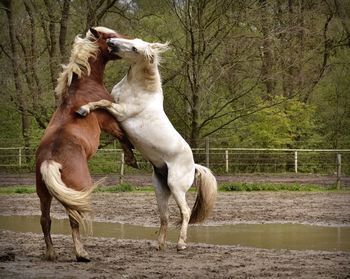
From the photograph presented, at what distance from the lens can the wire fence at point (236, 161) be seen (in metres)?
23.3

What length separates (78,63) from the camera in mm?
7031

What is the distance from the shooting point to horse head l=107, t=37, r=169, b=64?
7176 mm

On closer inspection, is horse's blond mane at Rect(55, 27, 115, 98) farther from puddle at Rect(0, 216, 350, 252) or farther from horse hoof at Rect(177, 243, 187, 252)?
puddle at Rect(0, 216, 350, 252)

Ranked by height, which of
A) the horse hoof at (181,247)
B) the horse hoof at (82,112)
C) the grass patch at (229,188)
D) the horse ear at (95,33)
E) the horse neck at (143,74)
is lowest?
the horse hoof at (181,247)

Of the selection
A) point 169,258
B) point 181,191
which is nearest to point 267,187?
point 181,191

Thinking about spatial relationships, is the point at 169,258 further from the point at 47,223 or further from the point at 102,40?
the point at 102,40

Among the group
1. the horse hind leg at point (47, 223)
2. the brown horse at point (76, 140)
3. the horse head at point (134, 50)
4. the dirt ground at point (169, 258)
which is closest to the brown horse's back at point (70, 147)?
the brown horse at point (76, 140)

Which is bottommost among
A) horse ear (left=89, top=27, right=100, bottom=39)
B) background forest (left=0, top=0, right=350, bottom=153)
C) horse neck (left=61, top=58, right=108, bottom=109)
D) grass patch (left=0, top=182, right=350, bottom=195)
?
grass patch (left=0, top=182, right=350, bottom=195)

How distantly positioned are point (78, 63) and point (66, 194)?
62.3 inches

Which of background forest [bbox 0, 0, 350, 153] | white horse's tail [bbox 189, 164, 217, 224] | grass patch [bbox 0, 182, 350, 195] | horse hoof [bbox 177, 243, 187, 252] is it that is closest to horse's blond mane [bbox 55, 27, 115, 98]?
white horse's tail [bbox 189, 164, 217, 224]

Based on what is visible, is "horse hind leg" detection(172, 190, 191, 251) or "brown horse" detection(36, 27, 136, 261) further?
"horse hind leg" detection(172, 190, 191, 251)

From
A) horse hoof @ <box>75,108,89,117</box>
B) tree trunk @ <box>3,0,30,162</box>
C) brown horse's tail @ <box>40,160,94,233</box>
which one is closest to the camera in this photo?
brown horse's tail @ <box>40,160,94,233</box>

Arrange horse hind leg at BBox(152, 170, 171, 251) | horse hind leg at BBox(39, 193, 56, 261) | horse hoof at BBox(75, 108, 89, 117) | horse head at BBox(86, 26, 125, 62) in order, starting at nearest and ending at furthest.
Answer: horse hind leg at BBox(39, 193, 56, 261) < horse hoof at BBox(75, 108, 89, 117) < horse head at BBox(86, 26, 125, 62) < horse hind leg at BBox(152, 170, 171, 251)

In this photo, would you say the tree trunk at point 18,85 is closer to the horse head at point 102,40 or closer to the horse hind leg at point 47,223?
the horse head at point 102,40
